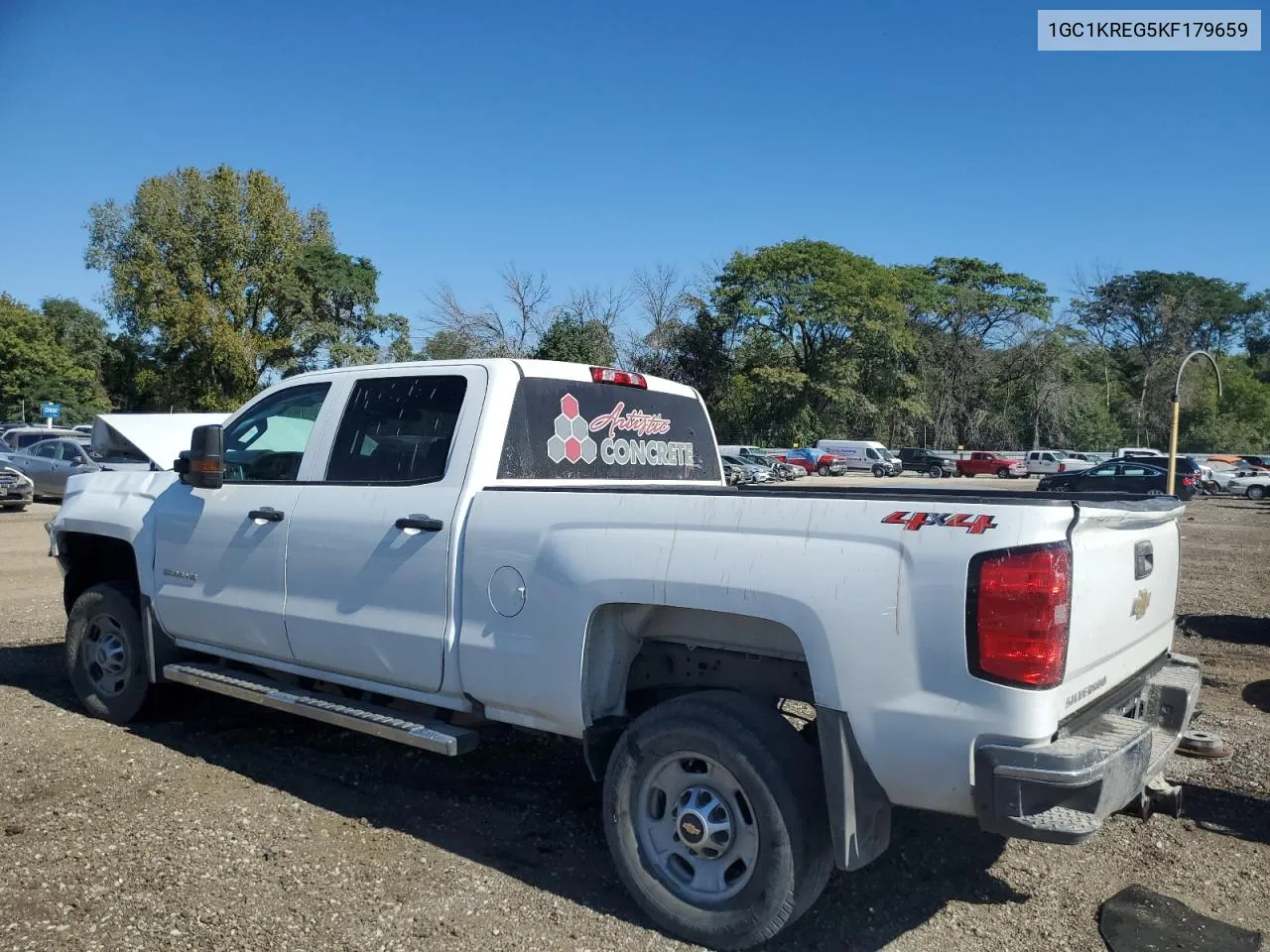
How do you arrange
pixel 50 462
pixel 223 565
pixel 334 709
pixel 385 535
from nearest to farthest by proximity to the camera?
pixel 385 535
pixel 334 709
pixel 223 565
pixel 50 462

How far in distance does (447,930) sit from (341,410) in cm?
250

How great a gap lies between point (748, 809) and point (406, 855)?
1639 millimetres

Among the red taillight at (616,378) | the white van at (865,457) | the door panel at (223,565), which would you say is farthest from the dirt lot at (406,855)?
the white van at (865,457)

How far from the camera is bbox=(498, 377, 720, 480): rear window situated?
4.65 metres

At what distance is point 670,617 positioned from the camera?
3840 mm

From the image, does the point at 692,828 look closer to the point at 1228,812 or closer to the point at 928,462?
the point at 1228,812

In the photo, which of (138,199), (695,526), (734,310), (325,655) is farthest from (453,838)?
(734,310)

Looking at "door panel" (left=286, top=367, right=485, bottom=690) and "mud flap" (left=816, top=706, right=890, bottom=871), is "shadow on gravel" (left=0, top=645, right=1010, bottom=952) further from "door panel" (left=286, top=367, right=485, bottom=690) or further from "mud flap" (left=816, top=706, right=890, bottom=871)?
"door panel" (left=286, top=367, right=485, bottom=690)

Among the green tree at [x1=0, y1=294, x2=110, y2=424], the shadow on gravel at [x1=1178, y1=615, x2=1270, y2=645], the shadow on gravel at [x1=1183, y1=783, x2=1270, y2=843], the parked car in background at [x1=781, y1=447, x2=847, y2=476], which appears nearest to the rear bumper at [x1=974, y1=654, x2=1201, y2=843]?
the shadow on gravel at [x1=1183, y1=783, x2=1270, y2=843]

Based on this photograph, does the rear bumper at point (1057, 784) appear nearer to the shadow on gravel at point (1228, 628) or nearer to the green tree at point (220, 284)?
the shadow on gravel at point (1228, 628)

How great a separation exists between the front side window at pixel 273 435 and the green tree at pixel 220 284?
41580mm

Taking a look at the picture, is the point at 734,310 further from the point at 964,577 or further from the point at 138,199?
the point at 964,577

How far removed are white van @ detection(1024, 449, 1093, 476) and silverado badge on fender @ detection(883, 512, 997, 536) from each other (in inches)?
2307

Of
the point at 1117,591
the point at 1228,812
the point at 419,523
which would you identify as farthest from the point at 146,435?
the point at 1228,812
